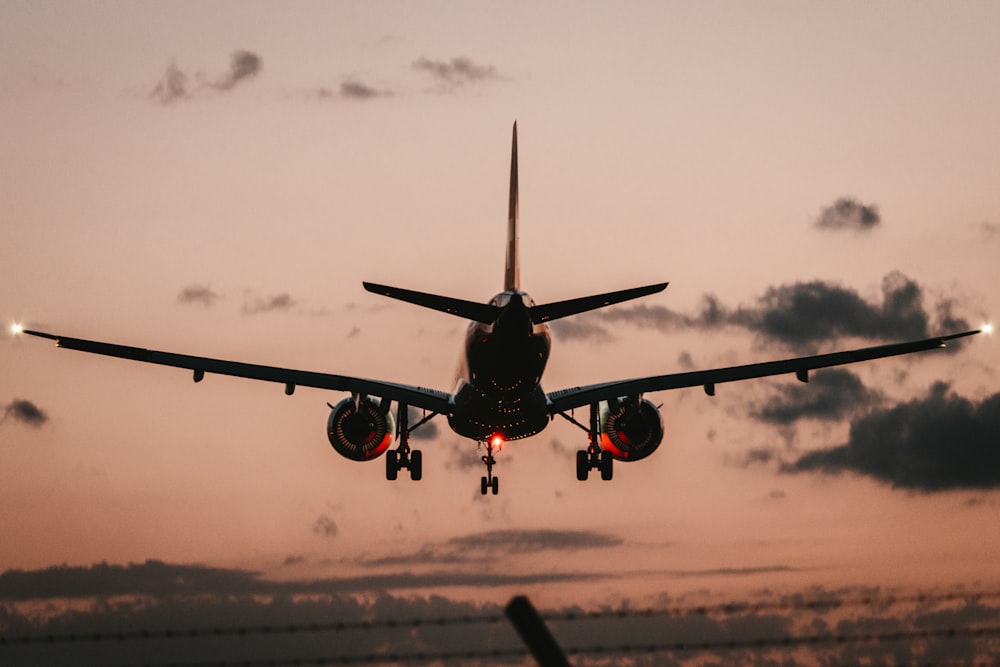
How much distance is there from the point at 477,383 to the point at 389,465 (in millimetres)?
9513

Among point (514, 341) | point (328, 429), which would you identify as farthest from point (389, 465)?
point (514, 341)

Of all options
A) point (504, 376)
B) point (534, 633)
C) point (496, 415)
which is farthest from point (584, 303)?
point (534, 633)

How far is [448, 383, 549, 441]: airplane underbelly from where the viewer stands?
149 feet

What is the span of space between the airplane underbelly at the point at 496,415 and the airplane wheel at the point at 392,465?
3793 mm

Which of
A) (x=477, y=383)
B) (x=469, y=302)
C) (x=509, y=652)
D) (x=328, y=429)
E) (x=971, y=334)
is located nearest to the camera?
(x=509, y=652)

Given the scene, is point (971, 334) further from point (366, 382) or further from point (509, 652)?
point (509, 652)

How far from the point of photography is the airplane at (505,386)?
40938 mm

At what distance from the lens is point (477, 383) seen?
144ft

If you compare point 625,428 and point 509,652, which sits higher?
point 625,428

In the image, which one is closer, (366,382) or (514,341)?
(514,341)

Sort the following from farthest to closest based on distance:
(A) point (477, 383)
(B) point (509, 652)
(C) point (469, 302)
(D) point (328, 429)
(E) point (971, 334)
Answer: (D) point (328, 429) < (E) point (971, 334) < (A) point (477, 383) < (C) point (469, 302) < (B) point (509, 652)

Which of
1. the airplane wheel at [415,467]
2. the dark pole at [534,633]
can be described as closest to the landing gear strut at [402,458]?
the airplane wheel at [415,467]

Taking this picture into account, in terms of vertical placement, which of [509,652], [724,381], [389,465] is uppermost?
[724,381]

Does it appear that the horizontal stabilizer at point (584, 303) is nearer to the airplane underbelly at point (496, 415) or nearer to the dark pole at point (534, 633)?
the airplane underbelly at point (496, 415)
